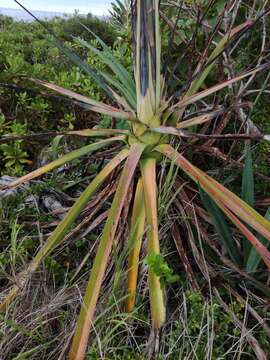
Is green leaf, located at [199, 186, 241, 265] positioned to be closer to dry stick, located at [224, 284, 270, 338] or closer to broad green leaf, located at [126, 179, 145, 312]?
dry stick, located at [224, 284, 270, 338]

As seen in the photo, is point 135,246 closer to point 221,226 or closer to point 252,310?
point 221,226

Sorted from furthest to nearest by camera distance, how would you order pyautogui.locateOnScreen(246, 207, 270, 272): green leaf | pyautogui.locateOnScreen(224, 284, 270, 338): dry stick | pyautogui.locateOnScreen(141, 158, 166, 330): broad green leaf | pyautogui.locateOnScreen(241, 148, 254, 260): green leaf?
pyautogui.locateOnScreen(241, 148, 254, 260): green leaf → pyautogui.locateOnScreen(246, 207, 270, 272): green leaf → pyautogui.locateOnScreen(224, 284, 270, 338): dry stick → pyautogui.locateOnScreen(141, 158, 166, 330): broad green leaf

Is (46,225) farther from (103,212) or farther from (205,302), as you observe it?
(205,302)

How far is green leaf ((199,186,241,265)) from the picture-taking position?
1.41m

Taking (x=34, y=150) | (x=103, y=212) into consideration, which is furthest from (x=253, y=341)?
(x=34, y=150)

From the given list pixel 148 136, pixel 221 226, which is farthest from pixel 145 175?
pixel 221 226

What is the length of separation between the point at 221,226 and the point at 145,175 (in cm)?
29

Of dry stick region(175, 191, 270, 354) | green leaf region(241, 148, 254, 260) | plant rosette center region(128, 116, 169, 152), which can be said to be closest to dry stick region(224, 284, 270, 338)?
dry stick region(175, 191, 270, 354)

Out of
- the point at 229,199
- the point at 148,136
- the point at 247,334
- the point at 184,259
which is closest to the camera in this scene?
the point at 247,334

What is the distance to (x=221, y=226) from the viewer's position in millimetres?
1414

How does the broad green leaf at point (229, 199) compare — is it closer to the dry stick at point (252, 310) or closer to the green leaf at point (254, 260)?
the green leaf at point (254, 260)

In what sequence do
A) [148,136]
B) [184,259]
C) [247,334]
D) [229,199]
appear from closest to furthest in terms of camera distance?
[247,334], [229,199], [184,259], [148,136]

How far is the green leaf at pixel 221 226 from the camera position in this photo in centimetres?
141

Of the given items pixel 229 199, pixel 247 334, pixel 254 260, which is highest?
pixel 229 199
